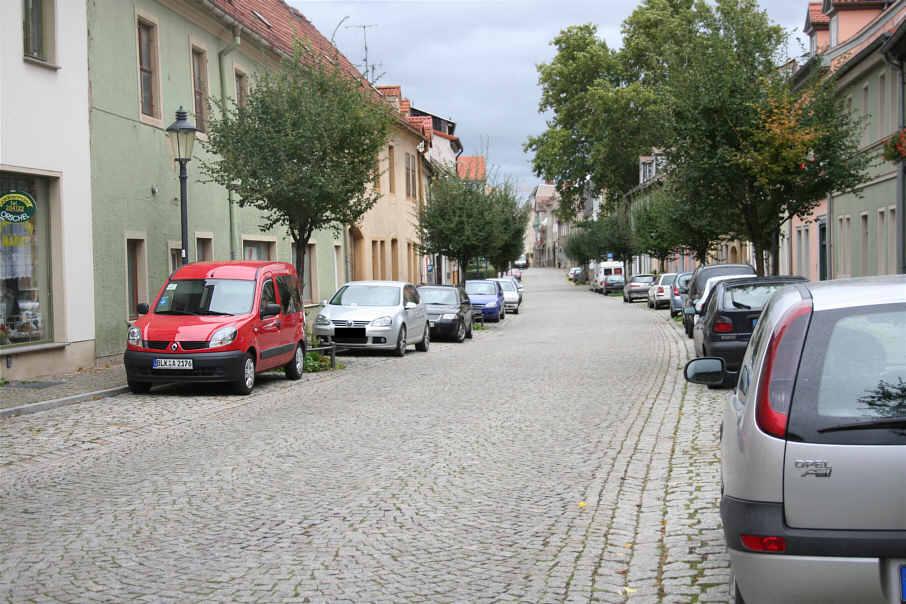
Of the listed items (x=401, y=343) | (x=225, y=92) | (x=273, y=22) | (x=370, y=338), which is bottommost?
(x=401, y=343)

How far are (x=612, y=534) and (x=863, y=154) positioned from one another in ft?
62.5

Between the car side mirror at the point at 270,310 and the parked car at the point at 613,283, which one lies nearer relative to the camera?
the car side mirror at the point at 270,310

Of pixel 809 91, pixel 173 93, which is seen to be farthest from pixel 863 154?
pixel 173 93

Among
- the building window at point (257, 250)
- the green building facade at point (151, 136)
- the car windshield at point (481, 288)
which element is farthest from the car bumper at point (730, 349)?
the car windshield at point (481, 288)

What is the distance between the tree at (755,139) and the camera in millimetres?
21344

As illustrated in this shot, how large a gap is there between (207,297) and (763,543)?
1215cm

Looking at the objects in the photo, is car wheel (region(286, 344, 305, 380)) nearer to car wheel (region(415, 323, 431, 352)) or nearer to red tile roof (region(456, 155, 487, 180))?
car wheel (region(415, 323, 431, 352))

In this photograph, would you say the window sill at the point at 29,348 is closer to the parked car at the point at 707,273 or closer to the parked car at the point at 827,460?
the parked car at the point at 827,460

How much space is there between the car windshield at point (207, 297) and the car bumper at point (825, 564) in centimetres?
1173

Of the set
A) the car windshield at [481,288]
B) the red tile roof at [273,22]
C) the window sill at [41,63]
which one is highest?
the red tile roof at [273,22]

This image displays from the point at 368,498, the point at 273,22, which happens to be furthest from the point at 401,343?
the point at 368,498

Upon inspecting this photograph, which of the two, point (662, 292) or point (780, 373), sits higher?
point (780, 373)

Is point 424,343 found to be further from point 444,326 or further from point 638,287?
point 638,287

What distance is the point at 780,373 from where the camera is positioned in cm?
349
